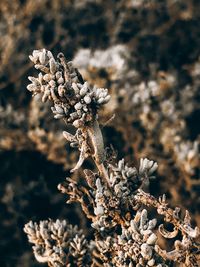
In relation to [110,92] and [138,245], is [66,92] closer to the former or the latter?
[138,245]

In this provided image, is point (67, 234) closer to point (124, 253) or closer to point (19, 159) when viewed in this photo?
point (124, 253)

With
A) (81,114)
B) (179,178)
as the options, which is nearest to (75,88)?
(81,114)

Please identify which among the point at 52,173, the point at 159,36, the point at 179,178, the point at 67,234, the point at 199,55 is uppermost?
the point at 159,36

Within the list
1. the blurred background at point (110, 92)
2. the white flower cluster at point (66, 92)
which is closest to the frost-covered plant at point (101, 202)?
the white flower cluster at point (66, 92)

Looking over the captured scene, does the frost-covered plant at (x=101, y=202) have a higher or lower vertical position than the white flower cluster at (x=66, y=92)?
lower

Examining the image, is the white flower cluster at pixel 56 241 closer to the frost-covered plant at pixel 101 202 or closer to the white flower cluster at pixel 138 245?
the frost-covered plant at pixel 101 202

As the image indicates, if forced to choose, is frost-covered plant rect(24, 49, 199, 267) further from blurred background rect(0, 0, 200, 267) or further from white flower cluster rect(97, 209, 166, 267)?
blurred background rect(0, 0, 200, 267)
